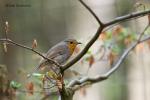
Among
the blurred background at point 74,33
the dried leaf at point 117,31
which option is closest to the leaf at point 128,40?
the dried leaf at point 117,31

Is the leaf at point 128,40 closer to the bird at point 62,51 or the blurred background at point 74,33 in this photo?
the bird at point 62,51

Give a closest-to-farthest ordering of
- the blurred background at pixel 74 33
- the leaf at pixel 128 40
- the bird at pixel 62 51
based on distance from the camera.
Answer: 1. the bird at pixel 62 51
2. the leaf at pixel 128 40
3. the blurred background at pixel 74 33

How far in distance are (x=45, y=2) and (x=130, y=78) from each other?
1.76m

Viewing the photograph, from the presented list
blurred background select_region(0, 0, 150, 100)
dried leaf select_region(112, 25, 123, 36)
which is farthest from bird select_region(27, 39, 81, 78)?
blurred background select_region(0, 0, 150, 100)

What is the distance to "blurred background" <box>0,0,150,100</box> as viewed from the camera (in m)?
6.08

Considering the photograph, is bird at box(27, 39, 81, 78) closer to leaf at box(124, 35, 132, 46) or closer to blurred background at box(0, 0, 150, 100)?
leaf at box(124, 35, 132, 46)

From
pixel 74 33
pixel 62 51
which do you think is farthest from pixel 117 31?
pixel 74 33

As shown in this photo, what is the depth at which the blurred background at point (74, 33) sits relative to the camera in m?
6.08

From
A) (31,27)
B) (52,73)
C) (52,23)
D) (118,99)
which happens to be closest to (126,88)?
(118,99)

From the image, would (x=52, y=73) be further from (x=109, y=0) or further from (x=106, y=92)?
(x=106, y=92)

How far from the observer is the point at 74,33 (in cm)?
805

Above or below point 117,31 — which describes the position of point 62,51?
below

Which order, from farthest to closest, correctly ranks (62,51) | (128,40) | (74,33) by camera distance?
(74,33) → (128,40) → (62,51)

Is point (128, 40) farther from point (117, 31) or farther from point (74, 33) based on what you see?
point (74, 33)
